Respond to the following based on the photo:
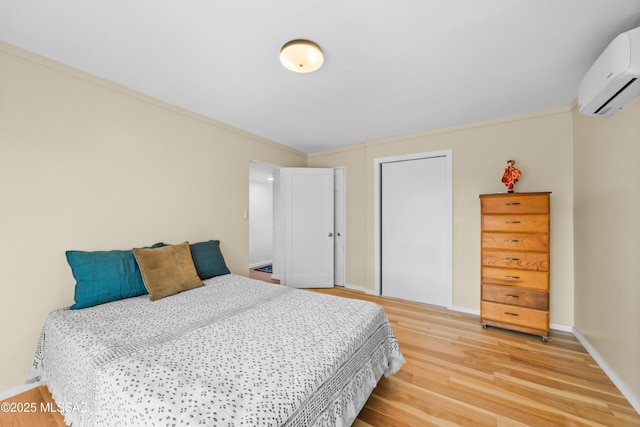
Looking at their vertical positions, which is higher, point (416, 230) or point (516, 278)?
point (416, 230)

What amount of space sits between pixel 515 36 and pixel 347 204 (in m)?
2.91

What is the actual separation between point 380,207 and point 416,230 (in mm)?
633

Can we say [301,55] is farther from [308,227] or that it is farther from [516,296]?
[516,296]

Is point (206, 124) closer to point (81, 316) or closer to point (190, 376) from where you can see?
point (81, 316)

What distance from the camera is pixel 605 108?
71.7 inches

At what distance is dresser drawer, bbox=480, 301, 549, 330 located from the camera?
2.48 meters

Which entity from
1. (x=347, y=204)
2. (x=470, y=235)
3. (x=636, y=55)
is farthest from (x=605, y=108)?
(x=347, y=204)

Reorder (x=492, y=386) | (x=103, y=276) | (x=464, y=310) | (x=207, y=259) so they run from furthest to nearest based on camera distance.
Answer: (x=464, y=310) → (x=207, y=259) → (x=103, y=276) → (x=492, y=386)

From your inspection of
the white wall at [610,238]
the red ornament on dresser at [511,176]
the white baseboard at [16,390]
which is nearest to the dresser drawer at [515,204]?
the red ornament on dresser at [511,176]

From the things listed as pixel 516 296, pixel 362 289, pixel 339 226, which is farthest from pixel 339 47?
pixel 362 289

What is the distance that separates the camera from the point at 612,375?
6.27 feet

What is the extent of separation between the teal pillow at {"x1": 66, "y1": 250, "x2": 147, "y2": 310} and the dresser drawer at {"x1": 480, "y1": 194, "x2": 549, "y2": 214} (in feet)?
11.3

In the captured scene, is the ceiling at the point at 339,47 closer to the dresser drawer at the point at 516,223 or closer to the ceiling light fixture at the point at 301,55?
the ceiling light fixture at the point at 301,55

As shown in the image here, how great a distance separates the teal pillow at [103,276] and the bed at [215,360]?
75 mm
